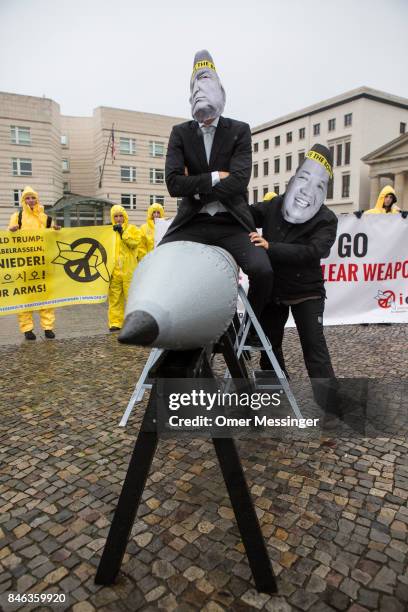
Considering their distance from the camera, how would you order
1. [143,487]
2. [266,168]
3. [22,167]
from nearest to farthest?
[143,487], [22,167], [266,168]

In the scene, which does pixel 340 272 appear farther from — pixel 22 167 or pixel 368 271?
pixel 22 167

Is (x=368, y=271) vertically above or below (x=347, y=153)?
below

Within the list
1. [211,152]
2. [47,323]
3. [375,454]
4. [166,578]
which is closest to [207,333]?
[166,578]

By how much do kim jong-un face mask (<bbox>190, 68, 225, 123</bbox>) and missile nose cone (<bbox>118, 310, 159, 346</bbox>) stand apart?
198 centimetres

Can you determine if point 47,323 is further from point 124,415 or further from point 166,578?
point 166,578

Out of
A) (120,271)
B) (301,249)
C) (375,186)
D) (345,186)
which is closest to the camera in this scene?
(301,249)

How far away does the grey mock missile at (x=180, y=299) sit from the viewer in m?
1.46

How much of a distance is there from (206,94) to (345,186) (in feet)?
204

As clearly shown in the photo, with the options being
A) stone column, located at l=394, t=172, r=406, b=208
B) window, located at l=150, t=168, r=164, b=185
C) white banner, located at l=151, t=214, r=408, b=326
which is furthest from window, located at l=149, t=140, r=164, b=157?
white banner, located at l=151, t=214, r=408, b=326

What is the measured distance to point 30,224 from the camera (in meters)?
6.80

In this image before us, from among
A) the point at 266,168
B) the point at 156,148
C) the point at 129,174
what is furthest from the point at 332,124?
the point at 129,174

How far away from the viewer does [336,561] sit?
1957 millimetres

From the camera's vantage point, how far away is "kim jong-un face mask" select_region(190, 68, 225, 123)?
2854 millimetres

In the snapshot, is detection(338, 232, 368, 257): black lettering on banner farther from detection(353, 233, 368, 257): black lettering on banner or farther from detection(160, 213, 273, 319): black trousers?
detection(160, 213, 273, 319): black trousers
